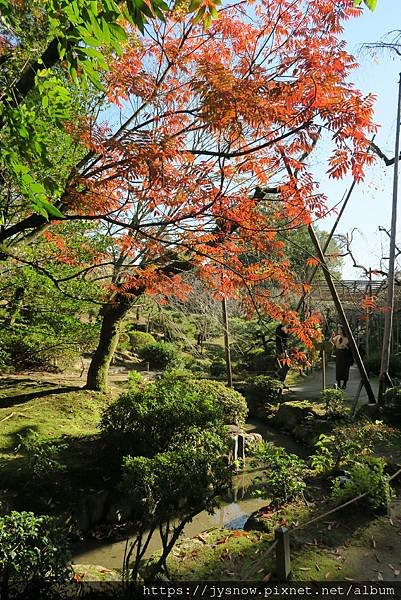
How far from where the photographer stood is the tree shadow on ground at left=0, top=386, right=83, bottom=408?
7.99m

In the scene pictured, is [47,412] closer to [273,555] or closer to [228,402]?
[228,402]

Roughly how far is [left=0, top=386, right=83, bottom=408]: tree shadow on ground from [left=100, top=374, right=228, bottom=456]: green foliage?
2.74m

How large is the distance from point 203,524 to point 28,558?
3.30m

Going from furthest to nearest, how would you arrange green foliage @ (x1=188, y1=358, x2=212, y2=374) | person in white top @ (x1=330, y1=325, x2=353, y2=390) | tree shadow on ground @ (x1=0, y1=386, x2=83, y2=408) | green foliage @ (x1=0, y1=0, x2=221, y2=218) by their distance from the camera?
green foliage @ (x1=188, y1=358, x2=212, y2=374), person in white top @ (x1=330, y1=325, x2=353, y2=390), tree shadow on ground @ (x1=0, y1=386, x2=83, y2=408), green foliage @ (x1=0, y1=0, x2=221, y2=218)

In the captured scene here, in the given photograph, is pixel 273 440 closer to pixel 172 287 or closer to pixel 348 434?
pixel 348 434

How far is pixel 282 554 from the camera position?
316 centimetres

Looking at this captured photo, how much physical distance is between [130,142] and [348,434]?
19.2 ft

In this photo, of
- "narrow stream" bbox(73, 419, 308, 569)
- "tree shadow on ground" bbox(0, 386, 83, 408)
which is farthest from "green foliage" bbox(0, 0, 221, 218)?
"tree shadow on ground" bbox(0, 386, 83, 408)

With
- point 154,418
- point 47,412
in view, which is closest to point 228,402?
point 154,418

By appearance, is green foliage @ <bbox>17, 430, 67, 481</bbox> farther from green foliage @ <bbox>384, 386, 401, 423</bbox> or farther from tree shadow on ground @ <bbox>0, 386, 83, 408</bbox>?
green foliage @ <bbox>384, 386, 401, 423</bbox>

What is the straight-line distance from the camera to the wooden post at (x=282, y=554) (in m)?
3.13

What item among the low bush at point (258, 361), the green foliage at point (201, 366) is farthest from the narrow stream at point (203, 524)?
the green foliage at point (201, 366)

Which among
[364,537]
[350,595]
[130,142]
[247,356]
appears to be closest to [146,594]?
[350,595]

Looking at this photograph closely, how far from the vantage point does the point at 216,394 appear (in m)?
8.15
